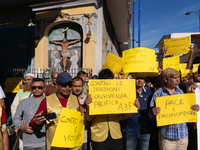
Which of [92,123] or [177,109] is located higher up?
[177,109]

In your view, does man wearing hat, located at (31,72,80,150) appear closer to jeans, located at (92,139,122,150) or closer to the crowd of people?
the crowd of people

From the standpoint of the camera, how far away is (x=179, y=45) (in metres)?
3.74

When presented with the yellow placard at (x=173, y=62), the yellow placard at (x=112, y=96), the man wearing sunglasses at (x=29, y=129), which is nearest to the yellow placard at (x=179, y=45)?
the yellow placard at (x=173, y=62)

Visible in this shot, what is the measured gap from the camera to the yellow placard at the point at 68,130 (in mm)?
1721

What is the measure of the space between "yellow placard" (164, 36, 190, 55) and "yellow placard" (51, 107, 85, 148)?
3171mm

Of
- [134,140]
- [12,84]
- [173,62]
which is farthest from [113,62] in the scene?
[12,84]

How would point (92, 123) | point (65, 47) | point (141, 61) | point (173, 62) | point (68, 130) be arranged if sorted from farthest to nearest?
point (65, 47)
point (173, 62)
point (141, 61)
point (92, 123)
point (68, 130)

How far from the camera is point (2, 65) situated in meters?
10.3

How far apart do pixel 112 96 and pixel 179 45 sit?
277 centimetres

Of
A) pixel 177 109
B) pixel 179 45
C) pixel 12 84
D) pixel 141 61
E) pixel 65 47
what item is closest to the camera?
pixel 177 109

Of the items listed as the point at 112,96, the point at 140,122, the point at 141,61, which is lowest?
the point at 140,122

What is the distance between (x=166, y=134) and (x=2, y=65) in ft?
38.2

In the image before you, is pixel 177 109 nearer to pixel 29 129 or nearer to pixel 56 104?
pixel 56 104


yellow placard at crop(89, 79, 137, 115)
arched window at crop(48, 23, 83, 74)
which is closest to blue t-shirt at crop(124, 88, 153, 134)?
yellow placard at crop(89, 79, 137, 115)
